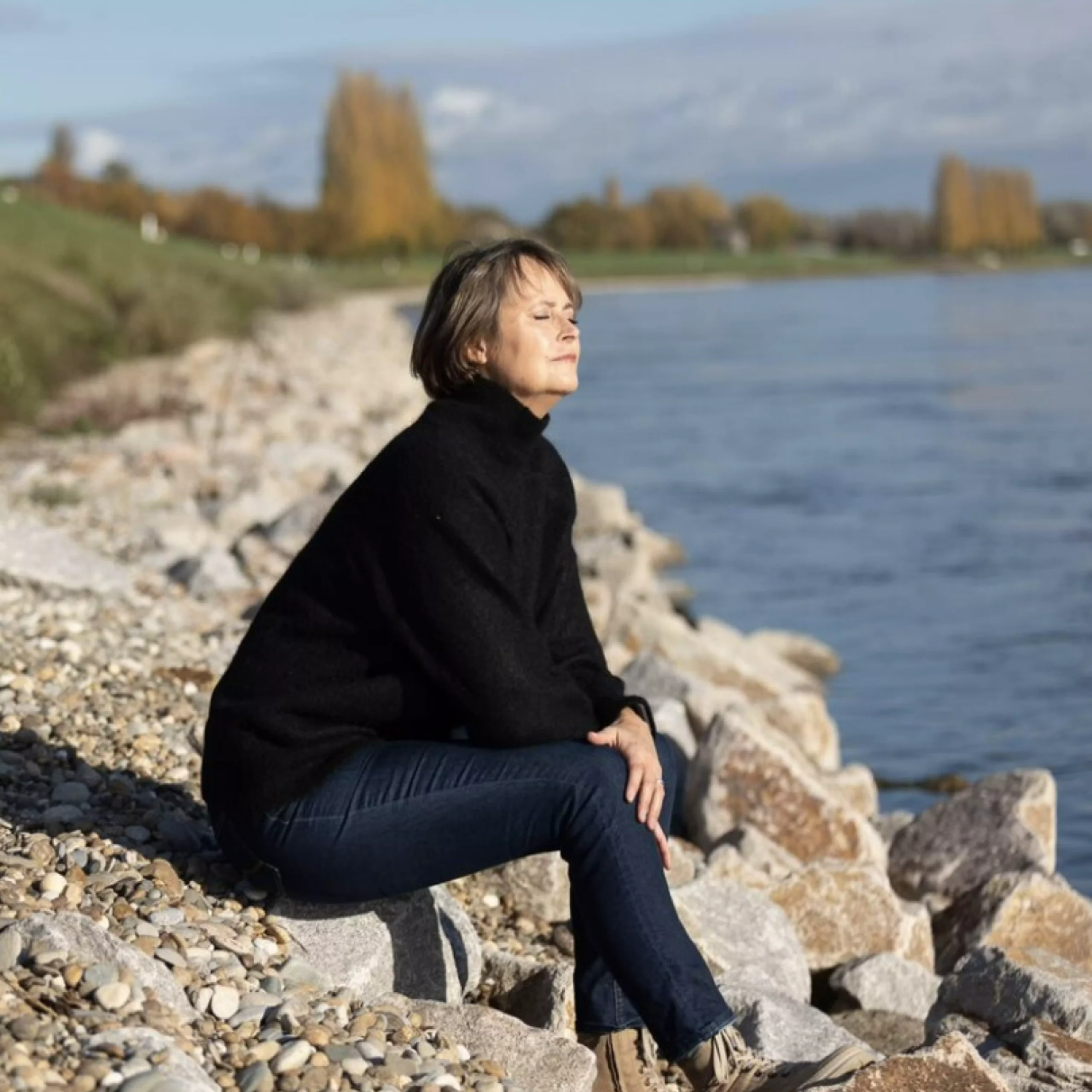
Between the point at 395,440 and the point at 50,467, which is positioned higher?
the point at 395,440

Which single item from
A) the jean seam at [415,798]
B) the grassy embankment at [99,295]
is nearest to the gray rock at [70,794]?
the jean seam at [415,798]

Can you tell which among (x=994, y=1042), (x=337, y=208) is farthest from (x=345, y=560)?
(x=337, y=208)

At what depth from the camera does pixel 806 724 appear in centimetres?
684

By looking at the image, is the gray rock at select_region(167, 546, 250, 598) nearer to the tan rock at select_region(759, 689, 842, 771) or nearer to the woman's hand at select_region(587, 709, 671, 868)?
the tan rock at select_region(759, 689, 842, 771)

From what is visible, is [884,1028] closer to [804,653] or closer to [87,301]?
[804,653]

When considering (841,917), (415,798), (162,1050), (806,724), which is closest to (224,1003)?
(162,1050)

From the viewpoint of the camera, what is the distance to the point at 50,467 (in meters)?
10.6

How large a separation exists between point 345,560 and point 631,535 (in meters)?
8.56

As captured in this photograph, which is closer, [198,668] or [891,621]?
[198,668]

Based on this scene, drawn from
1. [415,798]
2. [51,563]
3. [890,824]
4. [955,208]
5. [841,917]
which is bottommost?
[890,824]

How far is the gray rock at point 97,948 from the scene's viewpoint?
3004mm

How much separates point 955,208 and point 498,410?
115 m

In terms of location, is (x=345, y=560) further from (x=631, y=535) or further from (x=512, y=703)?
(x=631, y=535)

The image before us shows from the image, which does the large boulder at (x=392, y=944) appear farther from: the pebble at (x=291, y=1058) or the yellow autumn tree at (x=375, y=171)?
the yellow autumn tree at (x=375, y=171)
